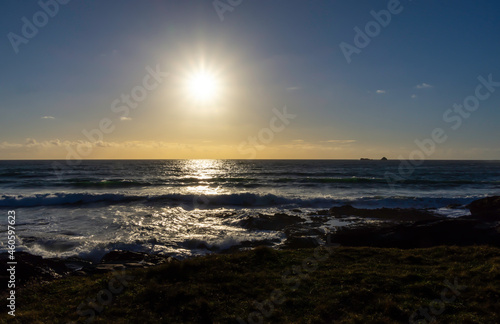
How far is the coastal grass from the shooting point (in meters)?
6.95

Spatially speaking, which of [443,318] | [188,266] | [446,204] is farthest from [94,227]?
[446,204]

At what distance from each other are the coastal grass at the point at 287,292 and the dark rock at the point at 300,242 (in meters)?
5.52

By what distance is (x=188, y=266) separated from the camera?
33.0ft

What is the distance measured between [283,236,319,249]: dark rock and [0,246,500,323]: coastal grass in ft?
18.1

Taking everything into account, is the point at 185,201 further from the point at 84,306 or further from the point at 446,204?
the point at 446,204

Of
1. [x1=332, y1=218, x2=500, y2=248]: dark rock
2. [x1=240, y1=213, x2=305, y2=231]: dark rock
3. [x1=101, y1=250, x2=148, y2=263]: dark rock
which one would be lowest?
[x1=240, y1=213, x2=305, y2=231]: dark rock

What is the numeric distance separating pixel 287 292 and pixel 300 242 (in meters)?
9.18

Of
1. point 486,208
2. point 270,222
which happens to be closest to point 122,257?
point 270,222

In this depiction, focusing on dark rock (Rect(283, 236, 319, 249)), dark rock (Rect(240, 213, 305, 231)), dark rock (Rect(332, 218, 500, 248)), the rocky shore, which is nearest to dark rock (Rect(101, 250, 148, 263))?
the rocky shore

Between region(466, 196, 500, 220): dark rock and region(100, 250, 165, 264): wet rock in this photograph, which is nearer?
region(100, 250, 165, 264): wet rock

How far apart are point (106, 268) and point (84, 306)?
3.62 metres

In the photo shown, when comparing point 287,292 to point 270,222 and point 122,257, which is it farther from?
point 270,222

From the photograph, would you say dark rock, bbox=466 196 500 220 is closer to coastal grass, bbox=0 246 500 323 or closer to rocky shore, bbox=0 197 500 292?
rocky shore, bbox=0 197 500 292

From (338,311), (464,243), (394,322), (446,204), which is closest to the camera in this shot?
(394,322)
